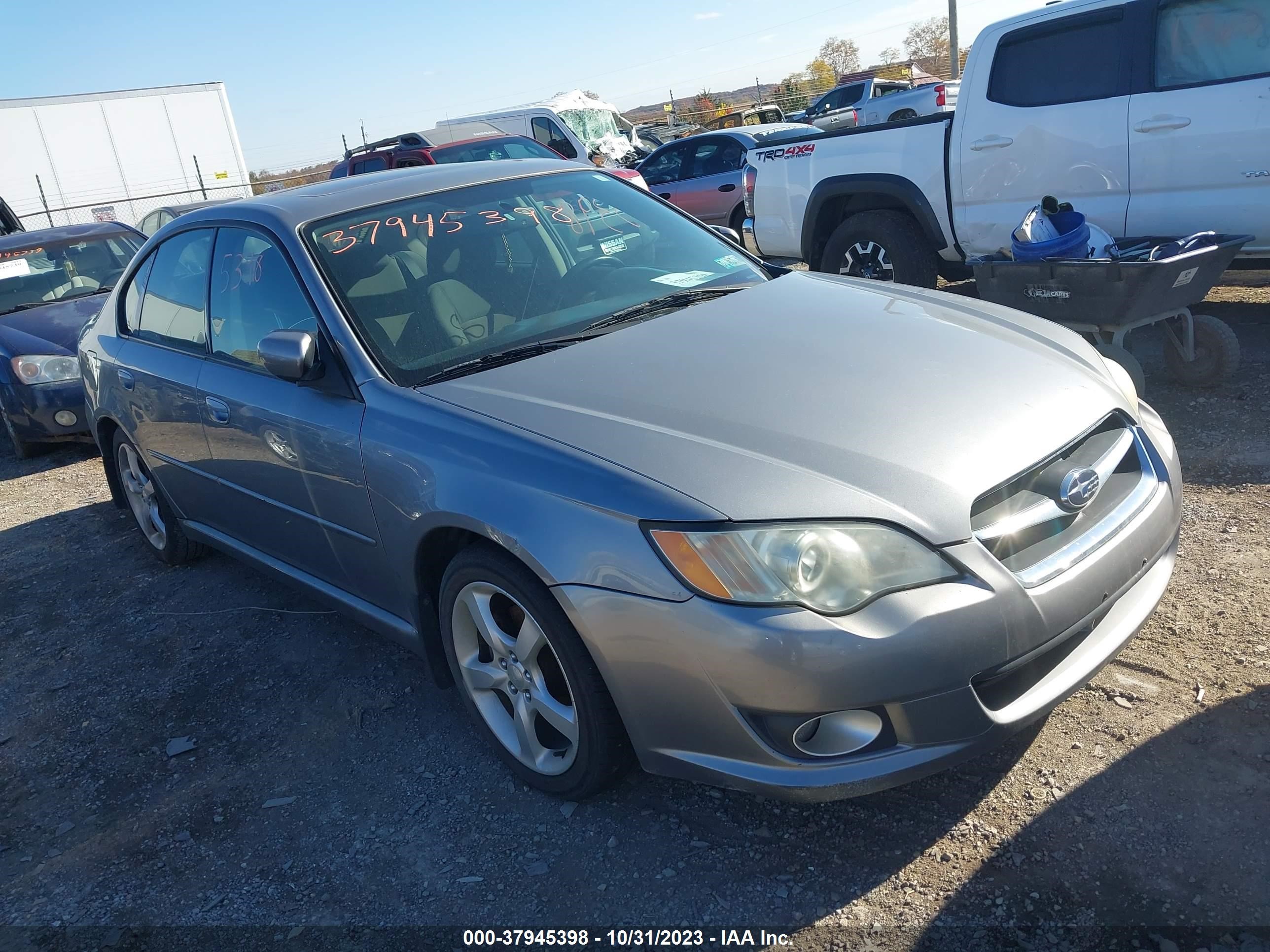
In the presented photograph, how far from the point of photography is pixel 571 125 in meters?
19.8

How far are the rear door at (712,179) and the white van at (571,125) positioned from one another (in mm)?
4004

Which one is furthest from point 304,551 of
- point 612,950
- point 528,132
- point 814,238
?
point 528,132

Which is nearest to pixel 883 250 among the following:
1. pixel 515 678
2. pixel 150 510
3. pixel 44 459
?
pixel 150 510

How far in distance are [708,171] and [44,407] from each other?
25.4ft

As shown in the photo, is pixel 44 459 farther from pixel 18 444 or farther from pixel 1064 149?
pixel 1064 149

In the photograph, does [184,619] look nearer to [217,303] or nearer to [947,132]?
[217,303]

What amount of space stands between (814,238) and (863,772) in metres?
5.66

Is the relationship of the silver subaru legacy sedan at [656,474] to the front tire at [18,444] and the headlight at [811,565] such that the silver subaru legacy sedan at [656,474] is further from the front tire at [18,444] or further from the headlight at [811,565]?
the front tire at [18,444]

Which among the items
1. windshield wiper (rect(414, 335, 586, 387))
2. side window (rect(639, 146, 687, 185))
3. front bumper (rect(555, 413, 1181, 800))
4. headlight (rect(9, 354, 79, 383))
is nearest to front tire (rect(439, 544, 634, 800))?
front bumper (rect(555, 413, 1181, 800))

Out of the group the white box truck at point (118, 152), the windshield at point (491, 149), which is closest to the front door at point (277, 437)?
the windshield at point (491, 149)

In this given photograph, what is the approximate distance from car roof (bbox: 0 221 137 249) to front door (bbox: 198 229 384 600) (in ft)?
18.9

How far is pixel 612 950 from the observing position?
2.31 metres

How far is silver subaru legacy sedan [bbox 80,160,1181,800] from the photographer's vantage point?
220 cm

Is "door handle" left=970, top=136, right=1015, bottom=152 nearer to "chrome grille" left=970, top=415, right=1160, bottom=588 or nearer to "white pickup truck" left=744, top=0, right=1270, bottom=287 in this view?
"white pickup truck" left=744, top=0, right=1270, bottom=287
